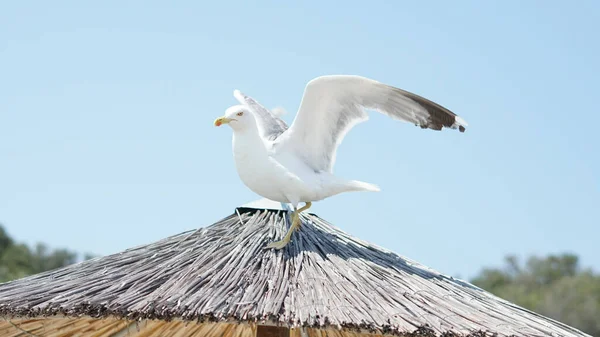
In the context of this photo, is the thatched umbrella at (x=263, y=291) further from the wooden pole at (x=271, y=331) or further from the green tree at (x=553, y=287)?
the green tree at (x=553, y=287)

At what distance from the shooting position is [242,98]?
19.5 feet

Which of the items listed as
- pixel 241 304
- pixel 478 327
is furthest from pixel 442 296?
pixel 241 304

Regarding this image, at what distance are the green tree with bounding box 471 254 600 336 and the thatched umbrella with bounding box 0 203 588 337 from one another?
78.0 ft

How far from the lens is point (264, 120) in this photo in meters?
5.70

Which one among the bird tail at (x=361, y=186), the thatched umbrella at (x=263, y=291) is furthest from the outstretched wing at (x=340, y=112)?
the thatched umbrella at (x=263, y=291)

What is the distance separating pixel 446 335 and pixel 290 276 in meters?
0.85

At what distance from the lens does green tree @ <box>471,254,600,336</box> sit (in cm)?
2817

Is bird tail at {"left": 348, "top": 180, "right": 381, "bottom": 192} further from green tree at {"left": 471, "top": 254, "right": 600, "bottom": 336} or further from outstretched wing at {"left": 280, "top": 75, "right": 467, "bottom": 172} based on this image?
green tree at {"left": 471, "top": 254, "right": 600, "bottom": 336}

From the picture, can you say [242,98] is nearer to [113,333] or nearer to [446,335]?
[113,333]

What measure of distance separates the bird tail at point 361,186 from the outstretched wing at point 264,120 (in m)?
0.57

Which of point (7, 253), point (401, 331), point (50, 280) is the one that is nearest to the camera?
point (401, 331)

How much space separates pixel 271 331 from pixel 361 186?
979 millimetres

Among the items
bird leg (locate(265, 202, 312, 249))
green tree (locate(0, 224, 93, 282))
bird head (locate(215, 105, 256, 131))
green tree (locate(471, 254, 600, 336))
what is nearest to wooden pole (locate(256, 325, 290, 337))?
bird leg (locate(265, 202, 312, 249))

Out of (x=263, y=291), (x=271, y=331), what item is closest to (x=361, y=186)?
(x=271, y=331)
